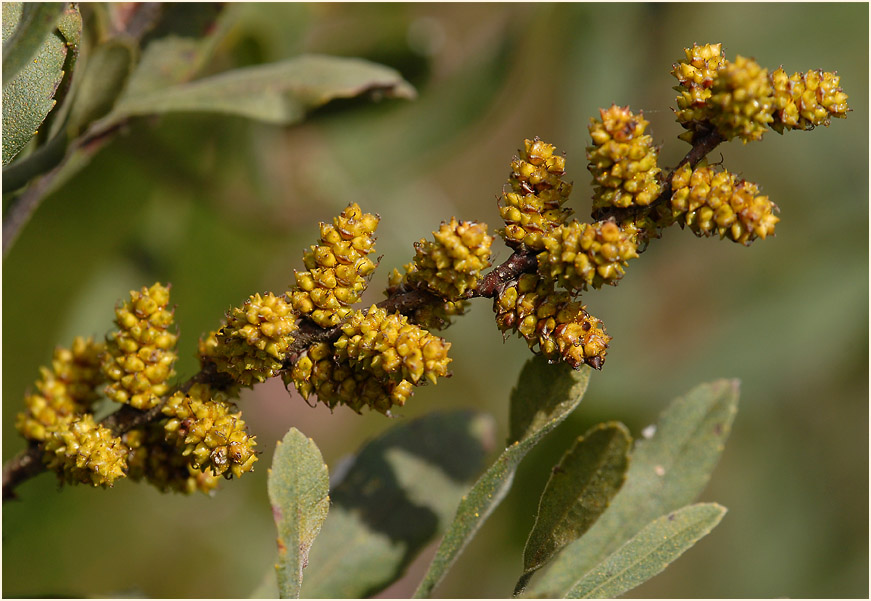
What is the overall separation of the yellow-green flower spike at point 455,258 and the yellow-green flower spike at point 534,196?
0.06 metres

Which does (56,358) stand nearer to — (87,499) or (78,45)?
(78,45)

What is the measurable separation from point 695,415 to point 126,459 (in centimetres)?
105

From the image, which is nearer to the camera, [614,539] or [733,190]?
[733,190]

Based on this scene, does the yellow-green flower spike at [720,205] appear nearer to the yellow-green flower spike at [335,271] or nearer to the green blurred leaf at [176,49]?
the yellow-green flower spike at [335,271]

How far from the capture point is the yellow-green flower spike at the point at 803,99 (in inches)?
47.0

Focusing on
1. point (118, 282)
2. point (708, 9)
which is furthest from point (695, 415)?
point (708, 9)

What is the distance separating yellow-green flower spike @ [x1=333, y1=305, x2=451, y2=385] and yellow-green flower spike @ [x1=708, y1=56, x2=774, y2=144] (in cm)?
52

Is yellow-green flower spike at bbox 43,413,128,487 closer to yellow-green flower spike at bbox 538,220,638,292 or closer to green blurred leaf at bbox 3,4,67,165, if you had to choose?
green blurred leaf at bbox 3,4,67,165

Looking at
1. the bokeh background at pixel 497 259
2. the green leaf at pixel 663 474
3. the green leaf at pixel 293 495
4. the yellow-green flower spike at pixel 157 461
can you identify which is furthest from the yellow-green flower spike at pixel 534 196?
the bokeh background at pixel 497 259

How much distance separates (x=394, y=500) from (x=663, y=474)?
1.74 ft

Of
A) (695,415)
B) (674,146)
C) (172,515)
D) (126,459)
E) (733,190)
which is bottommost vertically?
(172,515)

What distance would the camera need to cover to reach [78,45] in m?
1.36

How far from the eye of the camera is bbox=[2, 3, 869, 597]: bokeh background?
2365 millimetres

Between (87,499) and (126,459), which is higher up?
(126,459)
